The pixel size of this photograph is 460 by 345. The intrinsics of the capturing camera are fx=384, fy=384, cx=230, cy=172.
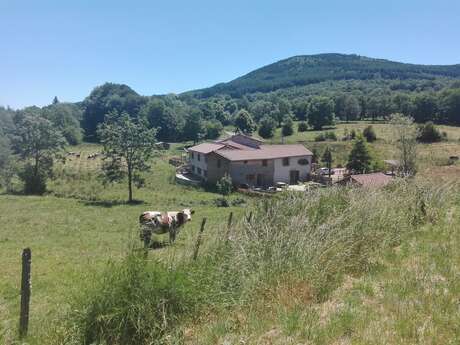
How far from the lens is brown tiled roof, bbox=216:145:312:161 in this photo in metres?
48.4

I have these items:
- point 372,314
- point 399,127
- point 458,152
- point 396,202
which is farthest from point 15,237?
point 458,152

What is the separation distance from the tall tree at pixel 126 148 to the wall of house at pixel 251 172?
12.6m

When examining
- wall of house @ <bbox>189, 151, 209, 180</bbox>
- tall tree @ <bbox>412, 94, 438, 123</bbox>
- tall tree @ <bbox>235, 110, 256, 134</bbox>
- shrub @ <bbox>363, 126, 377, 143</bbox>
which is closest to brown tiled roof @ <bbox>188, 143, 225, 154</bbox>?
wall of house @ <bbox>189, 151, 209, 180</bbox>

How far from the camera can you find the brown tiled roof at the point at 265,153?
4844cm

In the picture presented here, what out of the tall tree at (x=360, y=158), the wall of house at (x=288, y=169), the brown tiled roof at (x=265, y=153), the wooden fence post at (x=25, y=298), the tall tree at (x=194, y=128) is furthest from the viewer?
the tall tree at (x=194, y=128)

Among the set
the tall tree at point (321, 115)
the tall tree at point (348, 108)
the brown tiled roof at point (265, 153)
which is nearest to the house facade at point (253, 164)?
the brown tiled roof at point (265, 153)

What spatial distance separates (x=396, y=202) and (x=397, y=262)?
2.66 meters

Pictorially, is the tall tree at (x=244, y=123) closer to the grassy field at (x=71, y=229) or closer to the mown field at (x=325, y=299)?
the grassy field at (x=71, y=229)

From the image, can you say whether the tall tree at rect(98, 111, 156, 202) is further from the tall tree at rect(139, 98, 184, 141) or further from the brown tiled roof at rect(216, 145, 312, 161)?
the tall tree at rect(139, 98, 184, 141)

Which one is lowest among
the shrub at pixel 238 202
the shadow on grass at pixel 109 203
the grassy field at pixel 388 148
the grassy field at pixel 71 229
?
the shrub at pixel 238 202

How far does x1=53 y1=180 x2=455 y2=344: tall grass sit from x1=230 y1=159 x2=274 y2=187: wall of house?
4012 cm

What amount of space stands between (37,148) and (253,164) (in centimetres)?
2487

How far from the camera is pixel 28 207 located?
29.8 meters

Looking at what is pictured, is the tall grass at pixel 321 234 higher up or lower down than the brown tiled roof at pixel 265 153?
higher up
